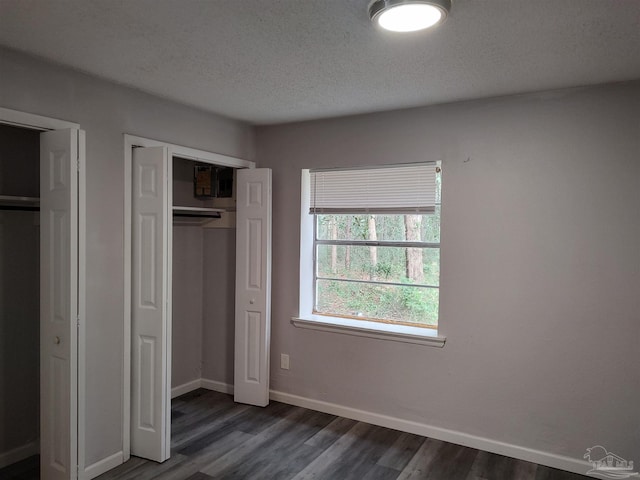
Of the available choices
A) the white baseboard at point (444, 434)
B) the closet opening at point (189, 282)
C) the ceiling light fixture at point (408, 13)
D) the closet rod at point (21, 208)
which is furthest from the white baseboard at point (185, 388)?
the ceiling light fixture at point (408, 13)

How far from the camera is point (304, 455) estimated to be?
10.1ft

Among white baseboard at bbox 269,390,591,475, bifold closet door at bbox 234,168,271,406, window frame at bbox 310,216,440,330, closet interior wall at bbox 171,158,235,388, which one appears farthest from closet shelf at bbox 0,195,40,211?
white baseboard at bbox 269,390,591,475

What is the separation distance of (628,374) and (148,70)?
336cm

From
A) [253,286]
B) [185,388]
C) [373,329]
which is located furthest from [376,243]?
[185,388]

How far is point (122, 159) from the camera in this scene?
2932 mm

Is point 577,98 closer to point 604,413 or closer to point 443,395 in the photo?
point 604,413

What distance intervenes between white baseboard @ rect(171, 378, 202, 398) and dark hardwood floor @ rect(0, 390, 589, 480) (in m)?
0.39

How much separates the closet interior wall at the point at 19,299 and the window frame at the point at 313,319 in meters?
1.94

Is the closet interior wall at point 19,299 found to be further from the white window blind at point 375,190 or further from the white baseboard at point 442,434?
the white window blind at point 375,190

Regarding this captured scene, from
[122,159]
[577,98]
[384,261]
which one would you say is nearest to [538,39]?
[577,98]

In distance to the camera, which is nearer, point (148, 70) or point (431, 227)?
point (148, 70)

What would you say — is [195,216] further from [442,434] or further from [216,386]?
[442,434]

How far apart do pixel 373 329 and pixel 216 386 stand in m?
1.72

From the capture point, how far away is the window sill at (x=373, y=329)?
11.0 feet
